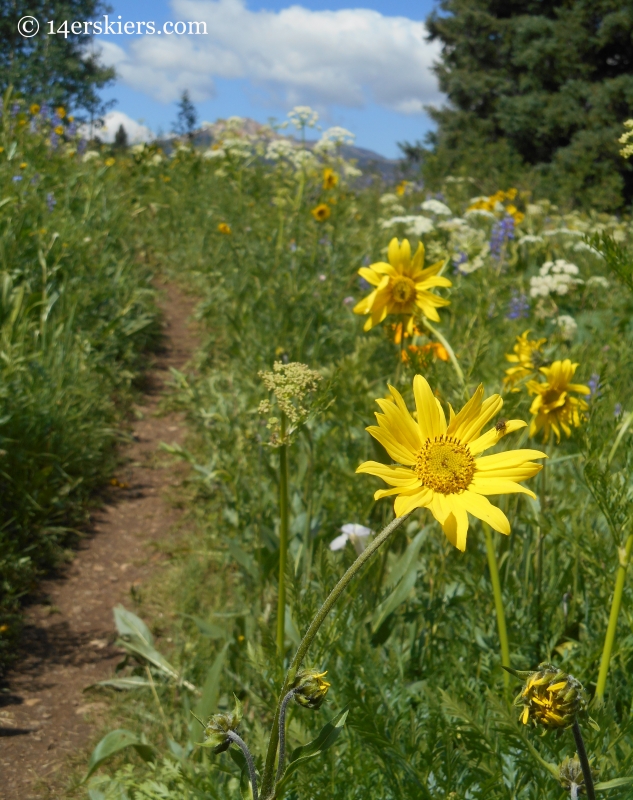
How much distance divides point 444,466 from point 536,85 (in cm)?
2092

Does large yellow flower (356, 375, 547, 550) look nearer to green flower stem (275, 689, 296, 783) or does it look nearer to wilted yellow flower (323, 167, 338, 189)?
green flower stem (275, 689, 296, 783)

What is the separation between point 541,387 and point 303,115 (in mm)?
4605

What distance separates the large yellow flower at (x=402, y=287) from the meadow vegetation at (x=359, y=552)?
0.01 m

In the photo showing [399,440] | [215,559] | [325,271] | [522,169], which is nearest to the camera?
[399,440]

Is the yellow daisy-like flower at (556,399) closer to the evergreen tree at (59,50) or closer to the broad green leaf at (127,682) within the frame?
the broad green leaf at (127,682)

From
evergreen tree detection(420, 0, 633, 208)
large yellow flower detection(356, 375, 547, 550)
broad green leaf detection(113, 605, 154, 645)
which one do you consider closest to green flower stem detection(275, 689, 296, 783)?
large yellow flower detection(356, 375, 547, 550)

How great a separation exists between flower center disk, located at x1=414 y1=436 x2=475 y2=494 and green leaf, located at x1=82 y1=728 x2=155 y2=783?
1041 millimetres

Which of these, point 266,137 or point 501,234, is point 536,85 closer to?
point 266,137

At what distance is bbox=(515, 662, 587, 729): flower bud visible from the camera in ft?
2.86

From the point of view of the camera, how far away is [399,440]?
1028 mm

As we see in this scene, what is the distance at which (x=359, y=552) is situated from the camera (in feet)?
5.88

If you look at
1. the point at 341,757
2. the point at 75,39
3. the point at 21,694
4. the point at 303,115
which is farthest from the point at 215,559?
the point at 75,39

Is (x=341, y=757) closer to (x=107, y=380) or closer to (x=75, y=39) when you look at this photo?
(x=107, y=380)

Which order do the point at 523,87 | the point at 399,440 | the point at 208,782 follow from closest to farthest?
the point at 399,440, the point at 208,782, the point at 523,87
